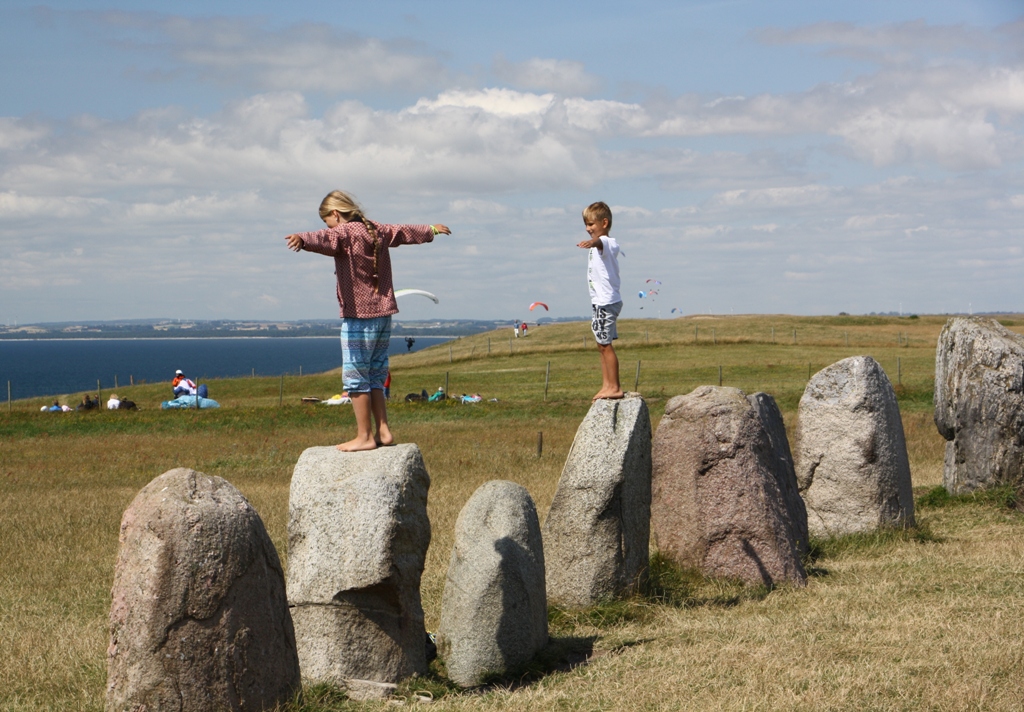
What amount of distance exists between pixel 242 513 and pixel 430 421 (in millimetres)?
28852

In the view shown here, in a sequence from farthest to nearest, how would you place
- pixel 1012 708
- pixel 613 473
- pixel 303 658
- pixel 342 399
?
1. pixel 342 399
2. pixel 613 473
3. pixel 303 658
4. pixel 1012 708

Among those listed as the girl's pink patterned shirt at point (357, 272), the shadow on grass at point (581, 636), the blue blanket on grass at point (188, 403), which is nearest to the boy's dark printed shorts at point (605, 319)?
the shadow on grass at point (581, 636)

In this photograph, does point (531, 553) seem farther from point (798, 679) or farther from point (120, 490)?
point (120, 490)

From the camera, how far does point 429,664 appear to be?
30.3 ft

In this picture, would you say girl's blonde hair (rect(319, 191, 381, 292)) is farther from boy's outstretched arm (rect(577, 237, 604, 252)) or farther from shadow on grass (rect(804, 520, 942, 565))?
shadow on grass (rect(804, 520, 942, 565))

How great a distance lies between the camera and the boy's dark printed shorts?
1136 cm

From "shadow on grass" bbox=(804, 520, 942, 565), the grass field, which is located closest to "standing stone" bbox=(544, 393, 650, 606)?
the grass field

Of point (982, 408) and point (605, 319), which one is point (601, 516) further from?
point (982, 408)

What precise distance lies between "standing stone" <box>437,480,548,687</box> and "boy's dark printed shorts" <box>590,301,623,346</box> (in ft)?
8.23

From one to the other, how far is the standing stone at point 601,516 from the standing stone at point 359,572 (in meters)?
2.94

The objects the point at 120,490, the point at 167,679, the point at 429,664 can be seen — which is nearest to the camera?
the point at 167,679

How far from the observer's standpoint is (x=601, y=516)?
11250 mm

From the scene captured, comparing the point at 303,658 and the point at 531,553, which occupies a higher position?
the point at 531,553

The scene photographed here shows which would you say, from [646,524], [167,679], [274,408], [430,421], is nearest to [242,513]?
[167,679]
